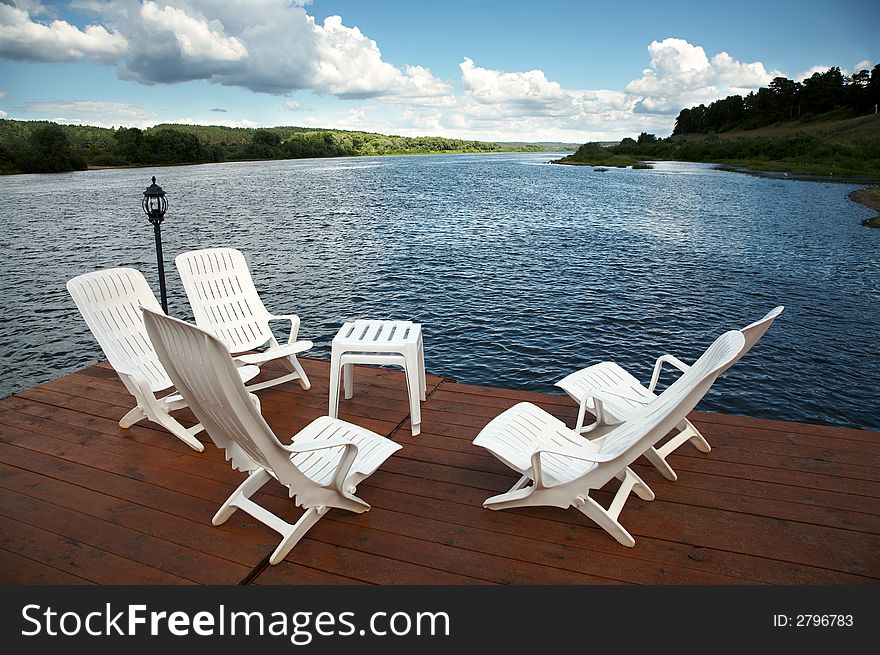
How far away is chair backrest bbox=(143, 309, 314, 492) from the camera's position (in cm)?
236

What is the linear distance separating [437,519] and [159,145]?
74.9 m

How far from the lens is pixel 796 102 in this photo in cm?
6956

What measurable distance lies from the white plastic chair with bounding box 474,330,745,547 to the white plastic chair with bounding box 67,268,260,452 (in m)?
2.04

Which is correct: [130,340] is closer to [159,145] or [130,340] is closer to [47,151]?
[47,151]

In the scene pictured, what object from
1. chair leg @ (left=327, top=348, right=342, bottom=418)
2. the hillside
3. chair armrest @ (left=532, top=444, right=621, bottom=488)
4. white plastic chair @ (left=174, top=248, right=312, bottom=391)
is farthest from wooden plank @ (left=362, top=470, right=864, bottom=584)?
the hillside

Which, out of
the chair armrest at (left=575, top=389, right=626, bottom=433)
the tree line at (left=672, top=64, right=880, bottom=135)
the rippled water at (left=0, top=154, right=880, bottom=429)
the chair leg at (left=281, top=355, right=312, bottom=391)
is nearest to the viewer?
the chair armrest at (left=575, top=389, right=626, bottom=433)

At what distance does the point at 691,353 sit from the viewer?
8461mm

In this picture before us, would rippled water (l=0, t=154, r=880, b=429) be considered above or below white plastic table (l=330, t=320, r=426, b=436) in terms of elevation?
below

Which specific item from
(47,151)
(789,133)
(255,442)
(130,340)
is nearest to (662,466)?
(255,442)

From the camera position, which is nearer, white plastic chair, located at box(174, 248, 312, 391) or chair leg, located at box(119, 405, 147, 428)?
chair leg, located at box(119, 405, 147, 428)

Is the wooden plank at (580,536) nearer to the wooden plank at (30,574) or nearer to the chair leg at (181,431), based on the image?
the chair leg at (181,431)

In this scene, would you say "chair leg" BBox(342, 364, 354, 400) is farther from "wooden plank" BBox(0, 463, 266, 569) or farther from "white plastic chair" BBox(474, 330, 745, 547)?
"wooden plank" BBox(0, 463, 266, 569)

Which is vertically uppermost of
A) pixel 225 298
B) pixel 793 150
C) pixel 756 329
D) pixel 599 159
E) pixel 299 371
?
pixel 793 150

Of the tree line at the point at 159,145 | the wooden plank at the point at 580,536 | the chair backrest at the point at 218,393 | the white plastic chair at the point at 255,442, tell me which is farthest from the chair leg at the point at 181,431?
the tree line at the point at 159,145
